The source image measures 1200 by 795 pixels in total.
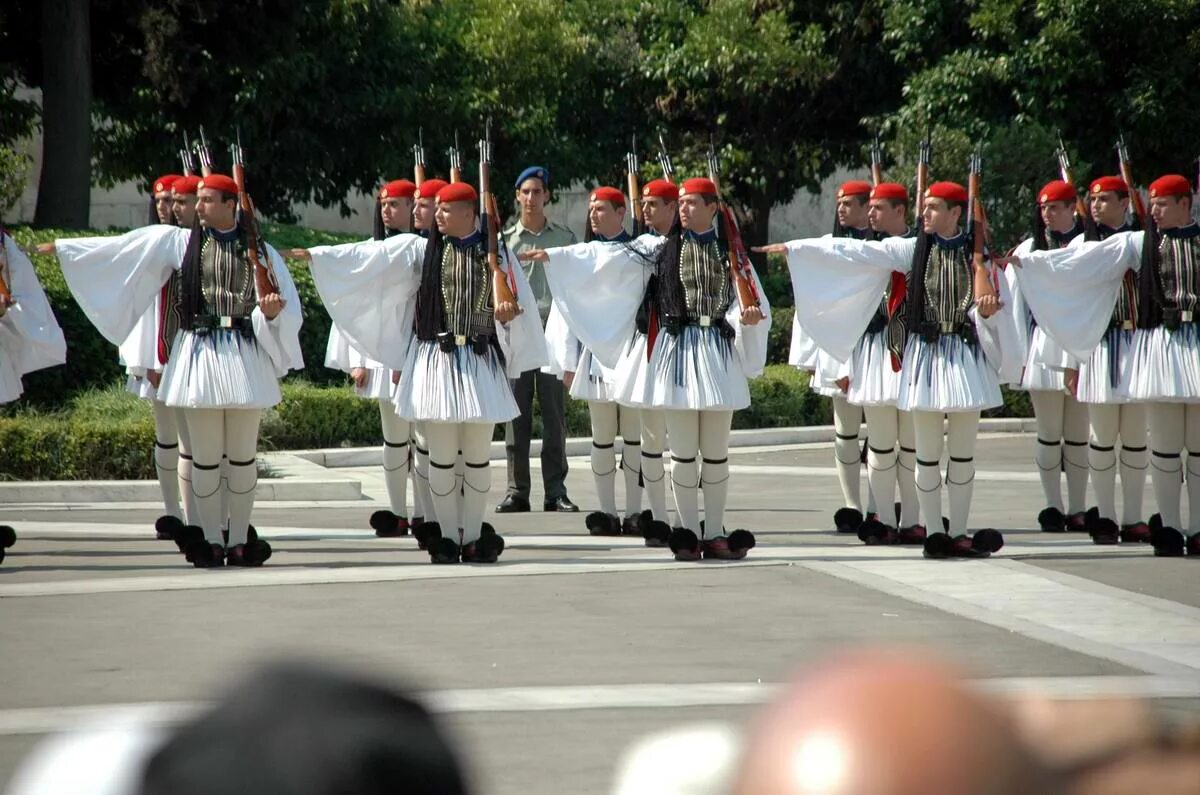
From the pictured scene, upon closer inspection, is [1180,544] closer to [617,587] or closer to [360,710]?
[617,587]

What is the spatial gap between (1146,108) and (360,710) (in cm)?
2251

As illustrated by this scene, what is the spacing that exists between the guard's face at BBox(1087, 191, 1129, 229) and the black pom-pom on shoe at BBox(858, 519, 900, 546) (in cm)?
241

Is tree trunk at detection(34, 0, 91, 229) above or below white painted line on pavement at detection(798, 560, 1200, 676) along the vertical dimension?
above

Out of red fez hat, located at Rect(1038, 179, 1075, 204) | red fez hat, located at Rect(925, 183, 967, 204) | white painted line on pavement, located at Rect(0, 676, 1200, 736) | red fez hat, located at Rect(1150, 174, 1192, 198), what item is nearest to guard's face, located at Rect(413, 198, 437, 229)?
red fez hat, located at Rect(925, 183, 967, 204)

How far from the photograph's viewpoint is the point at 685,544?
9.88m

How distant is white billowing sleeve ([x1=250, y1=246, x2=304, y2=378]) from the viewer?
10.0m

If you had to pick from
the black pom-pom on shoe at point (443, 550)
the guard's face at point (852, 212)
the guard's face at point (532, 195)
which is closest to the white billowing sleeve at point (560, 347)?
the guard's face at point (532, 195)

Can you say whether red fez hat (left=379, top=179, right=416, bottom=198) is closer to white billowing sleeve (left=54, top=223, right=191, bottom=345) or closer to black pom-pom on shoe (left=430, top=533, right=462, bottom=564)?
white billowing sleeve (left=54, top=223, right=191, bottom=345)

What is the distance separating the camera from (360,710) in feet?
3.06

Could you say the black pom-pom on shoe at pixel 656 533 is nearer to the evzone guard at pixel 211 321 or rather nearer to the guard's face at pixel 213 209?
the evzone guard at pixel 211 321

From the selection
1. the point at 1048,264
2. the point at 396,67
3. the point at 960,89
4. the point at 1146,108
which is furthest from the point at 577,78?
the point at 1048,264

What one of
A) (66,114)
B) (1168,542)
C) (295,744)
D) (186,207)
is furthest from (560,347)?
(295,744)

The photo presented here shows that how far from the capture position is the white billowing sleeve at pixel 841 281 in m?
10.5

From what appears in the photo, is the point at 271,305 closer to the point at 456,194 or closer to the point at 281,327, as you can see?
the point at 281,327
